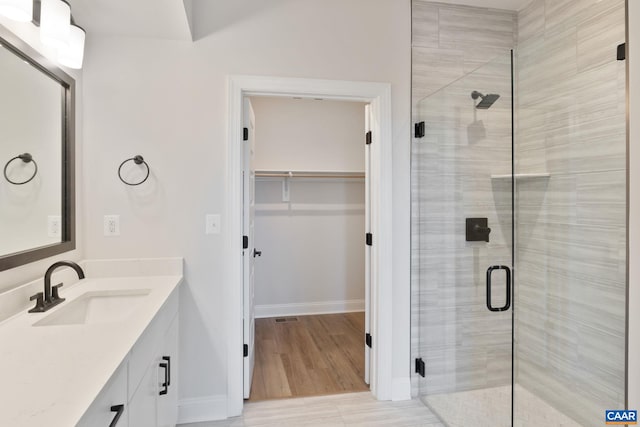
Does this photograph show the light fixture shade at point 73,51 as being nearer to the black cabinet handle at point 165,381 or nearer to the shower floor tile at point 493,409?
the black cabinet handle at point 165,381

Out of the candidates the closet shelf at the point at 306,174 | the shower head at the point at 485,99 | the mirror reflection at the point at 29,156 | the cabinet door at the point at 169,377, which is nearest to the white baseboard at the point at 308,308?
the closet shelf at the point at 306,174

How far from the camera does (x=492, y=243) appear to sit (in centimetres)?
196

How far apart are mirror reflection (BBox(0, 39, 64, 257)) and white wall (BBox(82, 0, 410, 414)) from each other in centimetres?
27

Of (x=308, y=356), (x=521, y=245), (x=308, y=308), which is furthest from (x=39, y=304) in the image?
(x=308, y=308)

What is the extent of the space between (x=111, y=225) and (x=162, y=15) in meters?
1.25

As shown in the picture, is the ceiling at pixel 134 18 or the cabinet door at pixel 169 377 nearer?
the cabinet door at pixel 169 377

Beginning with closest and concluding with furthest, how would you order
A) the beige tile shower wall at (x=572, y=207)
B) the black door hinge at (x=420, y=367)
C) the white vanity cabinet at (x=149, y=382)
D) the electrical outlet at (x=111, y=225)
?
the white vanity cabinet at (x=149, y=382) → the beige tile shower wall at (x=572, y=207) → the electrical outlet at (x=111, y=225) → the black door hinge at (x=420, y=367)

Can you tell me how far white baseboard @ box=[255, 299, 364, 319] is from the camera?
392 centimetres

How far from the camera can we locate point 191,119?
6.90 feet

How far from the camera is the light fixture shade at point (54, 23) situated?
142 cm

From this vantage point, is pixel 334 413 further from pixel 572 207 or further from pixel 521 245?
pixel 572 207

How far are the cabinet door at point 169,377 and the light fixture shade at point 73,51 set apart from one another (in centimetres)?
140
